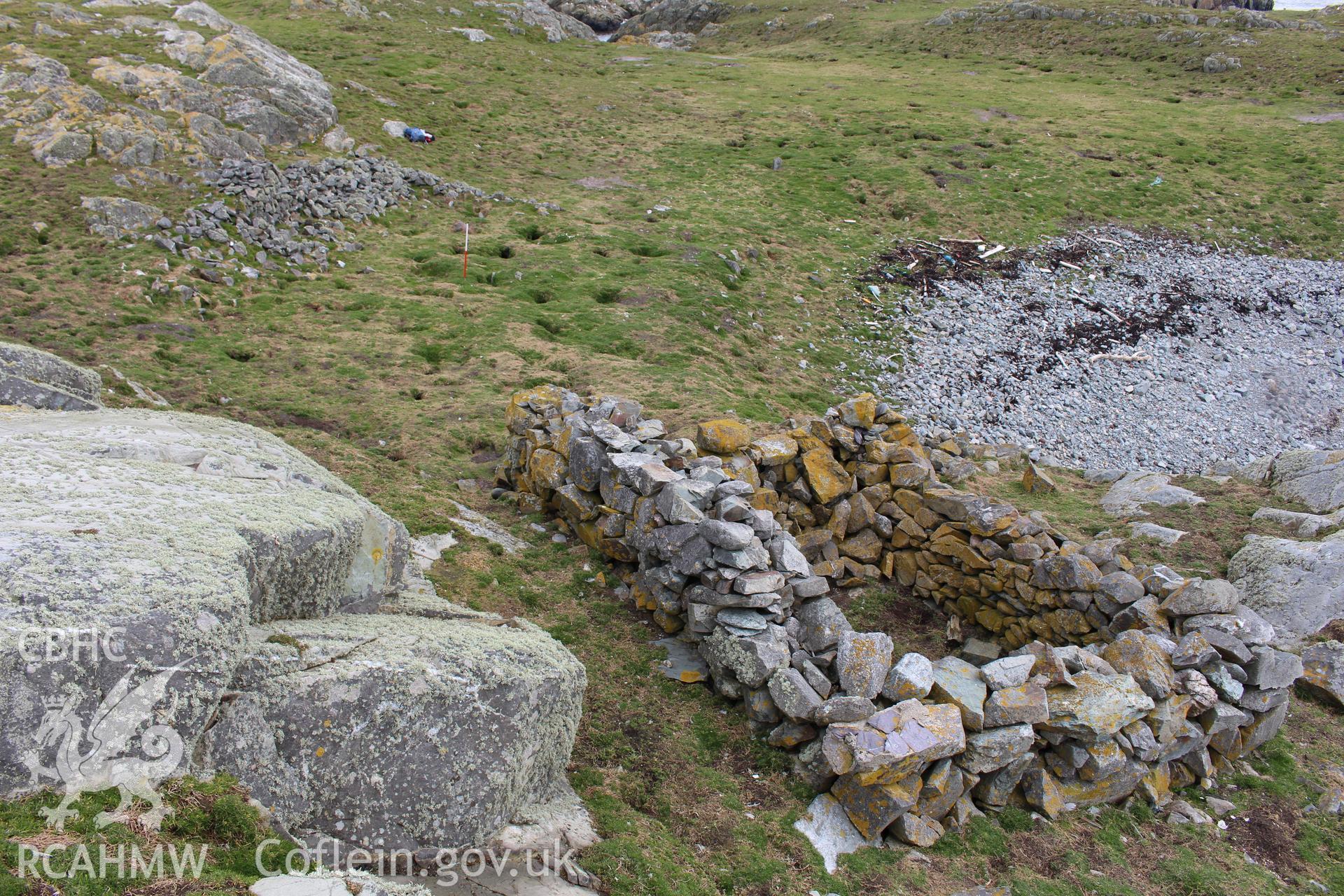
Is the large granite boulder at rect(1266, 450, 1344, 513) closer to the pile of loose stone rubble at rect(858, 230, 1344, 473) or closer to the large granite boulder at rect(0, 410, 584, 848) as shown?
the pile of loose stone rubble at rect(858, 230, 1344, 473)

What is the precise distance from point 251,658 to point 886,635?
925 centimetres

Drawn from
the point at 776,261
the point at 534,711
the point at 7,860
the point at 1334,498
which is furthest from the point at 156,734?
the point at 776,261

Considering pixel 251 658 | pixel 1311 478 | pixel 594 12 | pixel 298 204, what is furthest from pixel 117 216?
pixel 594 12

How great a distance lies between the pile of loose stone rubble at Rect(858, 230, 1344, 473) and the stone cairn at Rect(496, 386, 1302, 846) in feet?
35.7

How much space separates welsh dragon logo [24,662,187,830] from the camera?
5270mm

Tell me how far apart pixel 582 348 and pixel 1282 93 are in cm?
6308

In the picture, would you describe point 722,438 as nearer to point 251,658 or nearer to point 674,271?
point 251,658

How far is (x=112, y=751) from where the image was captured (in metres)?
5.49

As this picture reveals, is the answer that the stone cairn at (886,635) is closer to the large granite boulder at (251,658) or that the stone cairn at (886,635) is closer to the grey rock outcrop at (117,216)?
the large granite boulder at (251,658)

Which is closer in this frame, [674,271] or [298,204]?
[298,204]

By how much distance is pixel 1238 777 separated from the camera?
1189cm

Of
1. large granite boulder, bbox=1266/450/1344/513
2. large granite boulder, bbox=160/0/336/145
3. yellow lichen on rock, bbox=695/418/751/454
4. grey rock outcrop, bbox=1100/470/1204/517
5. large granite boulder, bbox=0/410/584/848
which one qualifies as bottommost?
grey rock outcrop, bbox=1100/470/1204/517

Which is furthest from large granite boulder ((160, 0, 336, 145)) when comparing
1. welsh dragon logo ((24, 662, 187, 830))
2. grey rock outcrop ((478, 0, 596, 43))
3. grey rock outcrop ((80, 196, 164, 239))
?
grey rock outcrop ((478, 0, 596, 43))

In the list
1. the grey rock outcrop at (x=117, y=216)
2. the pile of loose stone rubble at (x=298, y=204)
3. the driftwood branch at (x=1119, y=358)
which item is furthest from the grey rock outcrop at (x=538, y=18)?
the driftwood branch at (x=1119, y=358)
